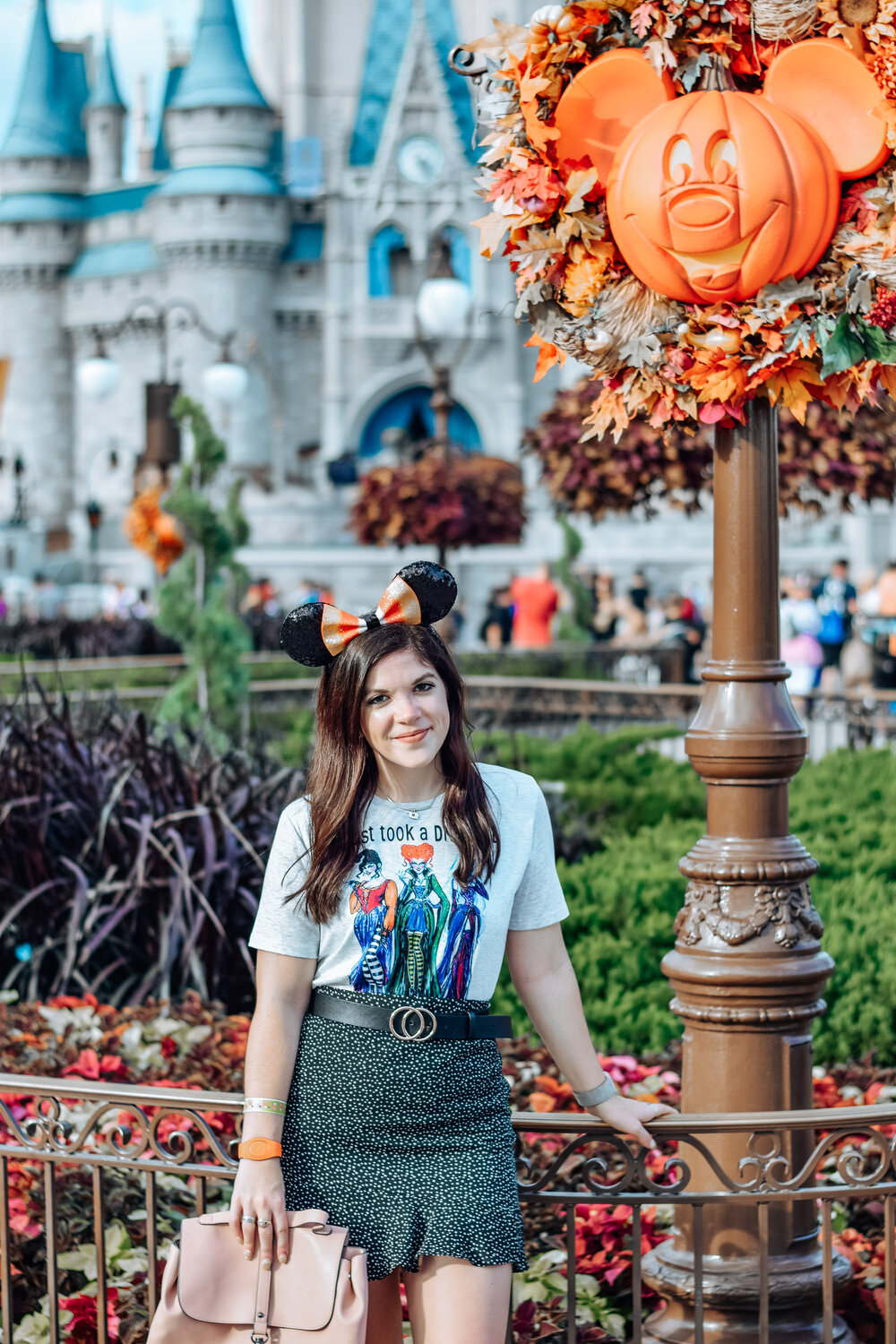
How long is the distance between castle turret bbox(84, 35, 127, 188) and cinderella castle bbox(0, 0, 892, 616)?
0.33 ft

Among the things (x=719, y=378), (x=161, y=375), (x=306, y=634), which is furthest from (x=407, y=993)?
(x=161, y=375)

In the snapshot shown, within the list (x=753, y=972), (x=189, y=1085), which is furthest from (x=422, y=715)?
(x=189, y=1085)

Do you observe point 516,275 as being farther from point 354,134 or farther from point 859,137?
point 354,134

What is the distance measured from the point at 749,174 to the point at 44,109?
64.1 m

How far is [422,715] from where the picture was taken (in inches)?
96.8

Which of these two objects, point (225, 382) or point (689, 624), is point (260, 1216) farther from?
point (225, 382)

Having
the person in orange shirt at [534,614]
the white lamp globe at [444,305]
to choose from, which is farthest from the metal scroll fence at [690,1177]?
the person in orange shirt at [534,614]

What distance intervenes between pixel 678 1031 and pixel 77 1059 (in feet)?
5.81

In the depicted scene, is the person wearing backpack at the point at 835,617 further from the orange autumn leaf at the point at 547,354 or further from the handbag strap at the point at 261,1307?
the handbag strap at the point at 261,1307

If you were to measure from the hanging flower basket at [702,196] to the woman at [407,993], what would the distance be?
781 millimetres

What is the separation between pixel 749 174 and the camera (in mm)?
2867

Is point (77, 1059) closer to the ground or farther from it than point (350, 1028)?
closer to the ground

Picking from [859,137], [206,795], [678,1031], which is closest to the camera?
[859,137]

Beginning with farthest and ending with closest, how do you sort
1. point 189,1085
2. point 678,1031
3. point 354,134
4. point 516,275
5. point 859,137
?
point 354,134, point 678,1031, point 189,1085, point 516,275, point 859,137
